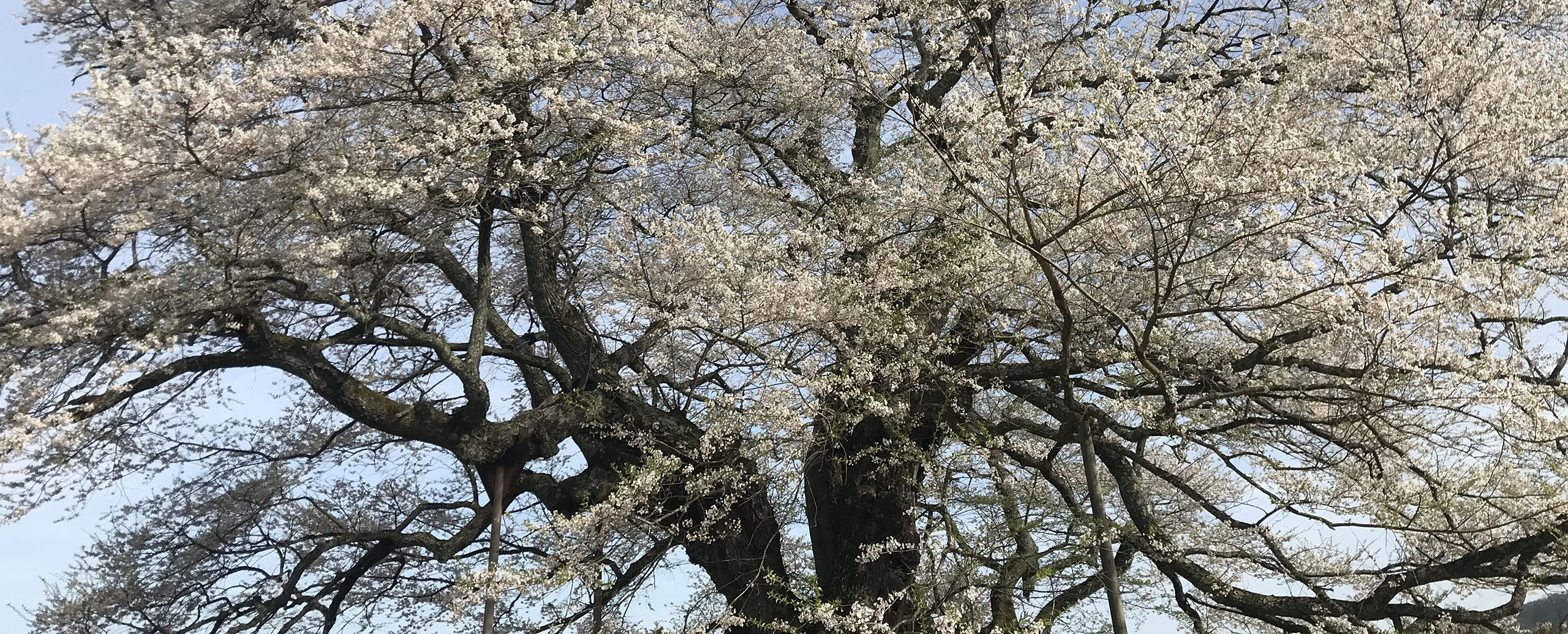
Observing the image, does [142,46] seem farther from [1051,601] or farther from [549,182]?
[1051,601]

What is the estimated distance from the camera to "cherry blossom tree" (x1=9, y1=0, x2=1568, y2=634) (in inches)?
197

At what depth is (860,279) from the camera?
6.32 m

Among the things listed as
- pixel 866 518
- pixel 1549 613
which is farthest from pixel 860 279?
pixel 1549 613

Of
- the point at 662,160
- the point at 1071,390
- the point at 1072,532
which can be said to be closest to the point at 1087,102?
the point at 1071,390

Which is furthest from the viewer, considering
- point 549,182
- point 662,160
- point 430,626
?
point 430,626

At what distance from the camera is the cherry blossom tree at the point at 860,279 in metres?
5.00

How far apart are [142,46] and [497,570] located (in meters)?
4.23

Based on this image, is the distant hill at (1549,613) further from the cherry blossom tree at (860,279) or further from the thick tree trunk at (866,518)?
the thick tree trunk at (866,518)

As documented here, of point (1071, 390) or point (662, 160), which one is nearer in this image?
point (1071, 390)

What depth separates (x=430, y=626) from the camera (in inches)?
338

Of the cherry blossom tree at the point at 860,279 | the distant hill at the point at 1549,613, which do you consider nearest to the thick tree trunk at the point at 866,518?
the cherry blossom tree at the point at 860,279

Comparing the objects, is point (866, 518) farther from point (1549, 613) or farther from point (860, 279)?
A: point (1549, 613)

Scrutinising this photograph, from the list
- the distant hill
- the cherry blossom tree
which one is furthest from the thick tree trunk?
the distant hill

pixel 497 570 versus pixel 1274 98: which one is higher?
pixel 1274 98
